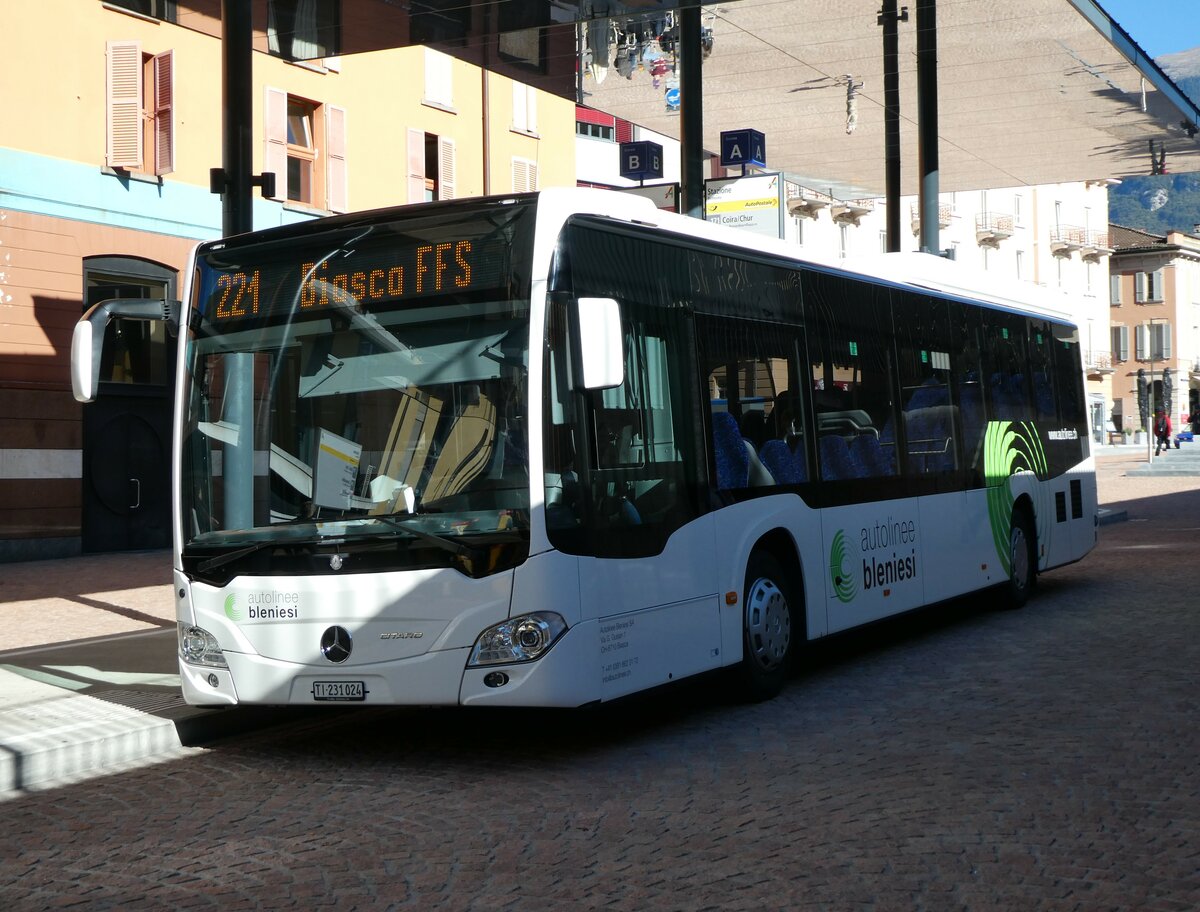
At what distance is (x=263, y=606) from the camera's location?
303 inches

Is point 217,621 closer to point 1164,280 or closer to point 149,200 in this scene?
point 149,200

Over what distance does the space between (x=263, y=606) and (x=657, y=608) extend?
1.92 m

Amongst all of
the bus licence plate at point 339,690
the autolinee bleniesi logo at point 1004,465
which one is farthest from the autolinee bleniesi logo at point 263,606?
the autolinee bleniesi logo at point 1004,465

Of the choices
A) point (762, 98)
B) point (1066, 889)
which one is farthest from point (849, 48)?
point (1066, 889)

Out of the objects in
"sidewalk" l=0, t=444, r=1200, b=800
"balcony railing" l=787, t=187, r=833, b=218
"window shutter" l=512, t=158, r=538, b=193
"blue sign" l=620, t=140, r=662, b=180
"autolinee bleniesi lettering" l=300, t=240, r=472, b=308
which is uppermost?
"balcony railing" l=787, t=187, r=833, b=218

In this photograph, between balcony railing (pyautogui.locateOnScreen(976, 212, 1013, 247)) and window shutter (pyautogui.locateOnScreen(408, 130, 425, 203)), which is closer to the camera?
window shutter (pyautogui.locateOnScreen(408, 130, 425, 203))

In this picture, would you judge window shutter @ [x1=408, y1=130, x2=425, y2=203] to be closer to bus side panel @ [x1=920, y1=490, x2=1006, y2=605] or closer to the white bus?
bus side panel @ [x1=920, y1=490, x2=1006, y2=605]

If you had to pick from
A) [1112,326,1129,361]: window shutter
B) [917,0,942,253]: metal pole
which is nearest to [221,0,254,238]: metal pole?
[917,0,942,253]: metal pole

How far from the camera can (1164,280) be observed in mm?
94500

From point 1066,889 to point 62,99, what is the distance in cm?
2052

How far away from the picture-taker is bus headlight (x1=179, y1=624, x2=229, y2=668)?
7.90 metres

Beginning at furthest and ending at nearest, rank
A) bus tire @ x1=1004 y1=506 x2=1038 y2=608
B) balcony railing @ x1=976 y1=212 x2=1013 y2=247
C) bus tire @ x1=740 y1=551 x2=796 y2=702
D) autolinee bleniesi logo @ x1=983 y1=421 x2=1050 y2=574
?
1. balcony railing @ x1=976 y1=212 x2=1013 y2=247
2. bus tire @ x1=1004 y1=506 x2=1038 y2=608
3. autolinee bleniesi logo @ x1=983 y1=421 x2=1050 y2=574
4. bus tire @ x1=740 y1=551 x2=796 y2=702

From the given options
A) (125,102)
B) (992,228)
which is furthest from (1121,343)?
(125,102)

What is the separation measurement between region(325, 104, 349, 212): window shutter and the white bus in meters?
18.8
